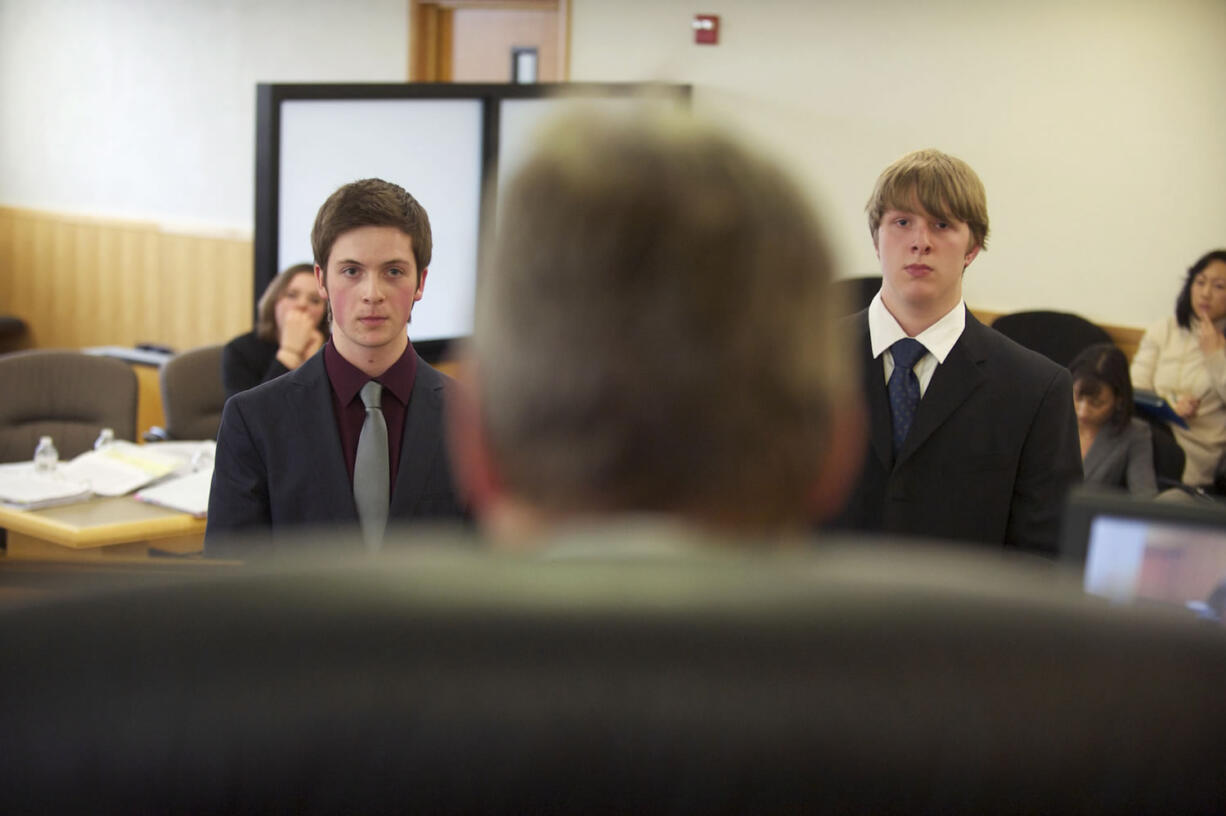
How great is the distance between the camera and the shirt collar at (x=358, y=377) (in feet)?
5.28

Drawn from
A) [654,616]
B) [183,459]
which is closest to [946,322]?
[654,616]

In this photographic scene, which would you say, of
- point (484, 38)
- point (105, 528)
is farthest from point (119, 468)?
point (484, 38)

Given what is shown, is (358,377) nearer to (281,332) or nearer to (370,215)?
(370,215)

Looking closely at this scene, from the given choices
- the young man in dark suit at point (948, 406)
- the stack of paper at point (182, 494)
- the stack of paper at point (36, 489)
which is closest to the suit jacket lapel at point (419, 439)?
the young man in dark suit at point (948, 406)

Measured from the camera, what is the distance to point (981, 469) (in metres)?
1.74

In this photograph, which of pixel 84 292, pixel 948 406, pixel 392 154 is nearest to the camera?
pixel 948 406

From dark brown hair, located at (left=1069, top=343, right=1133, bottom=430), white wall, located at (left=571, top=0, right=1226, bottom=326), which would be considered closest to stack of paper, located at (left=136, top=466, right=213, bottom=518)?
dark brown hair, located at (left=1069, top=343, right=1133, bottom=430)

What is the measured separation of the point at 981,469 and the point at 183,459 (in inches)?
114

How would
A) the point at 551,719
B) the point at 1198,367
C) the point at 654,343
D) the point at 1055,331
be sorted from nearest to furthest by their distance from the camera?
the point at 551,719 → the point at 654,343 → the point at 1198,367 → the point at 1055,331

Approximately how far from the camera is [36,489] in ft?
11.4

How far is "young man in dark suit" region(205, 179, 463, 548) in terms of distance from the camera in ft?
5.11

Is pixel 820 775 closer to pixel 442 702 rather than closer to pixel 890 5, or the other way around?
pixel 442 702

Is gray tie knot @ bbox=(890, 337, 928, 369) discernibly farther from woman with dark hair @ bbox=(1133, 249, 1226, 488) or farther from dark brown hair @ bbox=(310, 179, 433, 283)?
woman with dark hair @ bbox=(1133, 249, 1226, 488)

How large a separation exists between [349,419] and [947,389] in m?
0.83
